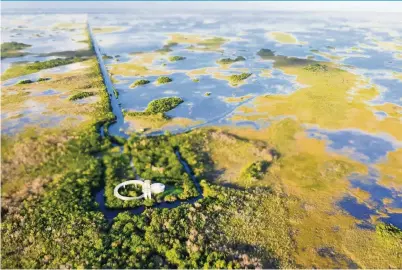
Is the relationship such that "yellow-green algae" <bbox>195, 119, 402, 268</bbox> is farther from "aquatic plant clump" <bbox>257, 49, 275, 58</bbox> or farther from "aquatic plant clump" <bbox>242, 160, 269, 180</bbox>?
"aquatic plant clump" <bbox>257, 49, 275, 58</bbox>

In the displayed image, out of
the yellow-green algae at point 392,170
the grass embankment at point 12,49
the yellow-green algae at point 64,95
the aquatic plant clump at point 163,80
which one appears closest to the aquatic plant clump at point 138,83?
the aquatic plant clump at point 163,80

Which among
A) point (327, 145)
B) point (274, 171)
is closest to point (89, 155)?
point (274, 171)

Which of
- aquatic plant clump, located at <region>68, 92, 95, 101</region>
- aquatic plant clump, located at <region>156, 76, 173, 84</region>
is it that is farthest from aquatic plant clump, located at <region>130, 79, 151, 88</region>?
aquatic plant clump, located at <region>68, 92, 95, 101</region>

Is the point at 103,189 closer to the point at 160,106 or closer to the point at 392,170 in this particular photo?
the point at 160,106

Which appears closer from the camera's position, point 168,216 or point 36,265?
point 36,265

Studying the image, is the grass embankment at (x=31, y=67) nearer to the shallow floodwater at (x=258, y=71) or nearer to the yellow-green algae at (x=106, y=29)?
the shallow floodwater at (x=258, y=71)

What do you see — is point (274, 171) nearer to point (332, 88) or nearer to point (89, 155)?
point (89, 155)
